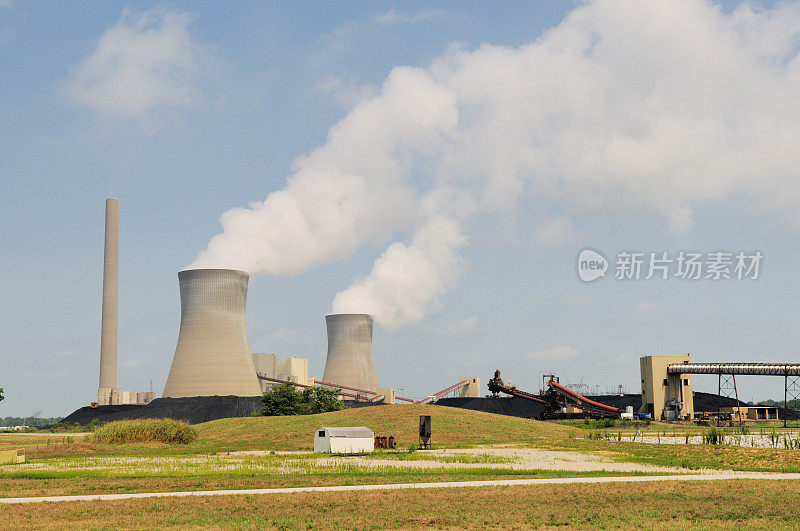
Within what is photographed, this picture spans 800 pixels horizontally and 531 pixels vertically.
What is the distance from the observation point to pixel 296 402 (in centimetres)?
7275

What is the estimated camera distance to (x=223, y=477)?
83.5ft

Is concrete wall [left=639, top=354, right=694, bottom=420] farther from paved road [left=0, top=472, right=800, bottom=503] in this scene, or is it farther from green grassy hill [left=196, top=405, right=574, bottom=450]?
paved road [left=0, top=472, right=800, bottom=503]

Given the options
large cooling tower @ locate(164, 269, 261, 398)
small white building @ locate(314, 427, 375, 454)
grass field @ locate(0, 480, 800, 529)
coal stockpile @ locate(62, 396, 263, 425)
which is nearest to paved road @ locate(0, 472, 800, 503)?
grass field @ locate(0, 480, 800, 529)

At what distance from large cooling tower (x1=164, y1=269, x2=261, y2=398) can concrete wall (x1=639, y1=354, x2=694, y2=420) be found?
4471 cm

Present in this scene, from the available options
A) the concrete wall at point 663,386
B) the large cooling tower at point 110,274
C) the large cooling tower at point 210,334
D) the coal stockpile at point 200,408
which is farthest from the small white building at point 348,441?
the large cooling tower at point 110,274

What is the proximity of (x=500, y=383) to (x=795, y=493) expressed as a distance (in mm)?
65045

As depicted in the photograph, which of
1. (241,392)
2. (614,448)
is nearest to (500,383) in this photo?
(241,392)

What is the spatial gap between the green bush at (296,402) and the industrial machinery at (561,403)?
62.0 ft

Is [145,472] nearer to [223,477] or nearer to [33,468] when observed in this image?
[223,477]

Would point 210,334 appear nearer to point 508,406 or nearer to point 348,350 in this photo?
point 348,350

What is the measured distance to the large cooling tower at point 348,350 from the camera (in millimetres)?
97750

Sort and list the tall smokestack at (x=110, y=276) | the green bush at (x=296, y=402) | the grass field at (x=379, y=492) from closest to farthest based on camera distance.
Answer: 1. the grass field at (x=379, y=492)
2. the green bush at (x=296, y=402)
3. the tall smokestack at (x=110, y=276)

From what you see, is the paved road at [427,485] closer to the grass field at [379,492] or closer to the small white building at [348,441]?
the grass field at [379,492]

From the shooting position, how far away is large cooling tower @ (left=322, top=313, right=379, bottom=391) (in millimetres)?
97750
